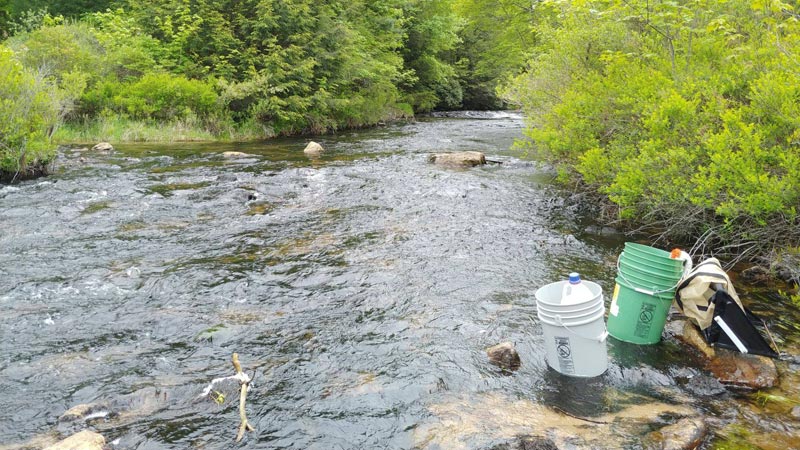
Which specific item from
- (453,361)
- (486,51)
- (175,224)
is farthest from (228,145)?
(486,51)

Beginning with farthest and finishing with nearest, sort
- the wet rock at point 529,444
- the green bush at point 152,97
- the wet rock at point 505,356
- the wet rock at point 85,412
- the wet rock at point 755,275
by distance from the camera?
1. the green bush at point 152,97
2. the wet rock at point 755,275
3. the wet rock at point 505,356
4. the wet rock at point 85,412
5. the wet rock at point 529,444

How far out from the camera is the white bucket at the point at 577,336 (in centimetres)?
434

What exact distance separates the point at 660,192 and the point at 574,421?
374cm

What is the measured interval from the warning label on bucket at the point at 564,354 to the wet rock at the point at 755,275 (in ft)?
11.3

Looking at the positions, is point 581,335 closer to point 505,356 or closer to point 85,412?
A: point 505,356

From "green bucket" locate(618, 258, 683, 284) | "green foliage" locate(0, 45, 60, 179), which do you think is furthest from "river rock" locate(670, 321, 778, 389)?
"green foliage" locate(0, 45, 60, 179)

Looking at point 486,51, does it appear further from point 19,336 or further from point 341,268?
point 19,336

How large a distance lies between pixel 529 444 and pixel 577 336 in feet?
3.70

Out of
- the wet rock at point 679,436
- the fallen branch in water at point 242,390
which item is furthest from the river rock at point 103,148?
the wet rock at point 679,436

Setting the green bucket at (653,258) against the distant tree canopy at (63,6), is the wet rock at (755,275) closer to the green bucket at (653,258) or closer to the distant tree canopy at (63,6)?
the green bucket at (653,258)

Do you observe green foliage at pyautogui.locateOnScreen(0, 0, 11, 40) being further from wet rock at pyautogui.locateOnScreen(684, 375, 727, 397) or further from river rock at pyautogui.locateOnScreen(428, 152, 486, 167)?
wet rock at pyautogui.locateOnScreen(684, 375, 727, 397)

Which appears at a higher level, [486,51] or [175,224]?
[486,51]

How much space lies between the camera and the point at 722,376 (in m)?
4.54

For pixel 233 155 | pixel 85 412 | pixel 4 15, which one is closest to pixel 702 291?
pixel 85 412
